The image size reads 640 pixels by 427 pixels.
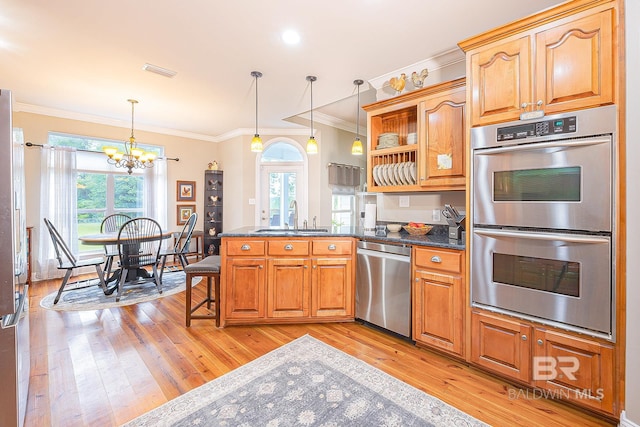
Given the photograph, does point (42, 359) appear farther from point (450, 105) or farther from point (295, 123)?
point (295, 123)

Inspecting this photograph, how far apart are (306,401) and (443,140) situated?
90.0 inches

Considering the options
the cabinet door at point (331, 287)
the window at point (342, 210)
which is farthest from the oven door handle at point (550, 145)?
the window at point (342, 210)

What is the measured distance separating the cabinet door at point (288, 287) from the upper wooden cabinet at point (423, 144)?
46.9 inches

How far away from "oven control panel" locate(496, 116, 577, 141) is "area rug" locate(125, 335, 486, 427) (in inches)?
67.2

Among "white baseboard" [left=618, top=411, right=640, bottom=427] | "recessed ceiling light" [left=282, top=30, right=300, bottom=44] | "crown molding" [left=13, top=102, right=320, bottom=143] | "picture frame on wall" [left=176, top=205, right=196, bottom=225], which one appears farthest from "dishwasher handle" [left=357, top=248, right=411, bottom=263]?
"picture frame on wall" [left=176, top=205, right=196, bottom=225]

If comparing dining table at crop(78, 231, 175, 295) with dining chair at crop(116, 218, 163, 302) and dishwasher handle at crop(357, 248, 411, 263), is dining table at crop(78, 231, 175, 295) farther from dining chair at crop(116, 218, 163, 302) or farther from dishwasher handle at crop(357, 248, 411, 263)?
dishwasher handle at crop(357, 248, 411, 263)

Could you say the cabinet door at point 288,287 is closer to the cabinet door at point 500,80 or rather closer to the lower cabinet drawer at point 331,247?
the lower cabinet drawer at point 331,247

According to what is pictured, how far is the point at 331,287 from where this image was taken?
276 centimetres

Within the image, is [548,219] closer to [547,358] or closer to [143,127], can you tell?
[547,358]

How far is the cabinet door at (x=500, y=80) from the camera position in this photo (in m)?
1.78

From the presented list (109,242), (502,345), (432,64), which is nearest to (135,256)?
(109,242)

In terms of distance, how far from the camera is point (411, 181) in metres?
2.80

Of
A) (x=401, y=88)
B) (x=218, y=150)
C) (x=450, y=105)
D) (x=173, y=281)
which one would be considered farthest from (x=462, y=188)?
(x=218, y=150)

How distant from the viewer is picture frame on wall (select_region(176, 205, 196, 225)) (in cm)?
581
